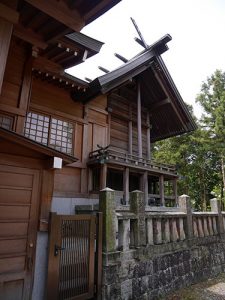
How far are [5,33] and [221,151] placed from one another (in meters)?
21.1

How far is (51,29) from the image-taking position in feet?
15.4

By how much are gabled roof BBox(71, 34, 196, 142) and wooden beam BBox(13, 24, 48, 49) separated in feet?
18.2

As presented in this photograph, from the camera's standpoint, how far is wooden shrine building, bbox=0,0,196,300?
4.52 meters

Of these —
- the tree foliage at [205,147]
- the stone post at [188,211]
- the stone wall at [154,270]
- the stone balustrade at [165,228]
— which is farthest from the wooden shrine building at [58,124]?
the tree foliage at [205,147]

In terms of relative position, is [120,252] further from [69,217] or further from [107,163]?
[107,163]

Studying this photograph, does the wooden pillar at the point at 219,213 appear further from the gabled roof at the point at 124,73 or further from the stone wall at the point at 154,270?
the gabled roof at the point at 124,73

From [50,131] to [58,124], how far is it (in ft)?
1.86

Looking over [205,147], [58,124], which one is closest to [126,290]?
[58,124]

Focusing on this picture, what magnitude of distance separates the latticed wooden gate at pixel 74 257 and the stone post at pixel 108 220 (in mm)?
123

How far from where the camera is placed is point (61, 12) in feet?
13.0

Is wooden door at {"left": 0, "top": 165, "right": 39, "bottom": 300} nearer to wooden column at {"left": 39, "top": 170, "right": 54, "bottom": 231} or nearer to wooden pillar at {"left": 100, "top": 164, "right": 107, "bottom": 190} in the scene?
wooden column at {"left": 39, "top": 170, "right": 54, "bottom": 231}

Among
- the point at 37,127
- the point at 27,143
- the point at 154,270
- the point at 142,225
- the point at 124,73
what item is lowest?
the point at 154,270

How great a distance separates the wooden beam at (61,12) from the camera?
3812 millimetres

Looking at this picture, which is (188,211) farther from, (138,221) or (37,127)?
(37,127)
